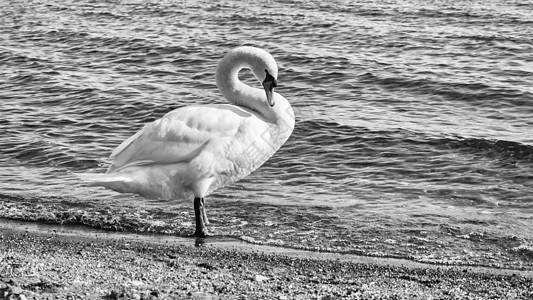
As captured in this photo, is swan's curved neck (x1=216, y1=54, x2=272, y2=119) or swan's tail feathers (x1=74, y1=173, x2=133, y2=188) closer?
swan's tail feathers (x1=74, y1=173, x2=133, y2=188)

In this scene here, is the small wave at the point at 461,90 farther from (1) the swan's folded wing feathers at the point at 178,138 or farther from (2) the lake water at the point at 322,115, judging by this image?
(1) the swan's folded wing feathers at the point at 178,138

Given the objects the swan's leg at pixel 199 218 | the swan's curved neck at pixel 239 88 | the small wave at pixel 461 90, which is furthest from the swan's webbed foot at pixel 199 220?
the small wave at pixel 461 90

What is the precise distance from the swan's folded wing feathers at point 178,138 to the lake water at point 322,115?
0.97 m

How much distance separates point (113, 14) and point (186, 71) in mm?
8751

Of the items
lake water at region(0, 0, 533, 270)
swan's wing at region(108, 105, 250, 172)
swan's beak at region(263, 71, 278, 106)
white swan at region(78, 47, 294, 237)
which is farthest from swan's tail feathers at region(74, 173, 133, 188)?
swan's beak at region(263, 71, 278, 106)

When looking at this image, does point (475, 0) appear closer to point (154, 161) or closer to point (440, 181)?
point (440, 181)

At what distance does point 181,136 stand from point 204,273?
5.31ft

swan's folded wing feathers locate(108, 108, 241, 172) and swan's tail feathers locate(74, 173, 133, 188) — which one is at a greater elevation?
swan's folded wing feathers locate(108, 108, 241, 172)

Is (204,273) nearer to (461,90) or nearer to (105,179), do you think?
(105,179)

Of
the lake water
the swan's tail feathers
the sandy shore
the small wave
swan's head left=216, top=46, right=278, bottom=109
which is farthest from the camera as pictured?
the small wave

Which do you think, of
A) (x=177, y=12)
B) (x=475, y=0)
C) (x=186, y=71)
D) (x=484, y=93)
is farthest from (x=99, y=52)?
(x=475, y=0)

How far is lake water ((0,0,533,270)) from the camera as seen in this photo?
9477 millimetres

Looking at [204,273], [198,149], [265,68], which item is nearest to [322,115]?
[265,68]

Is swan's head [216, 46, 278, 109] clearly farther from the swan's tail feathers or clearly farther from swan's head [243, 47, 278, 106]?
the swan's tail feathers
